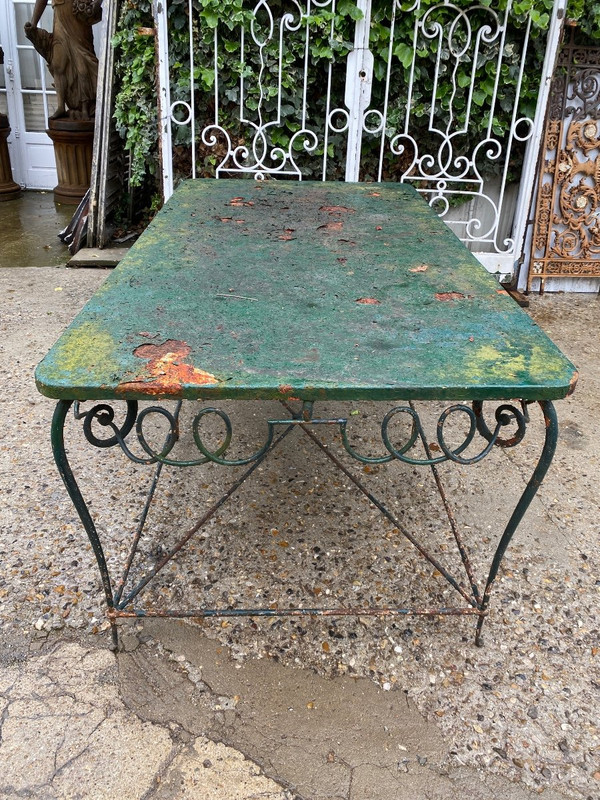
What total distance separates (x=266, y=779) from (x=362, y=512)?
→ 39.3 inches

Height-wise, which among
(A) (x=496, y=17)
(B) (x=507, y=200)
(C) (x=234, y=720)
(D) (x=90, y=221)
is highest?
(A) (x=496, y=17)

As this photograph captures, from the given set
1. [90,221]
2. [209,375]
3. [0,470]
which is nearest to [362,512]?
[209,375]

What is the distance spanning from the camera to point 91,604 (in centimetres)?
191

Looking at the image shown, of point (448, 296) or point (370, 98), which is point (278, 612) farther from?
point (370, 98)

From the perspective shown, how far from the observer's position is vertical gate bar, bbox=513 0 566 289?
3.62 metres

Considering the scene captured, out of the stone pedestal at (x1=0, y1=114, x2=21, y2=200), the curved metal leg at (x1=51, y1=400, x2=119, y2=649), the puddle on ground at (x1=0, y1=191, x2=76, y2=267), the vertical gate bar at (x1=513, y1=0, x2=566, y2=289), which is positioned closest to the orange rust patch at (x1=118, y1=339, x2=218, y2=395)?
the curved metal leg at (x1=51, y1=400, x2=119, y2=649)

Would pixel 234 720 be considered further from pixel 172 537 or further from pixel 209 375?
pixel 209 375

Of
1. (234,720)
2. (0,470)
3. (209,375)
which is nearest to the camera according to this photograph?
(209,375)

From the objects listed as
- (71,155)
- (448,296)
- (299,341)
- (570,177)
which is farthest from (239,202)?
(71,155)

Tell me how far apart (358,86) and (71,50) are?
10.1ft

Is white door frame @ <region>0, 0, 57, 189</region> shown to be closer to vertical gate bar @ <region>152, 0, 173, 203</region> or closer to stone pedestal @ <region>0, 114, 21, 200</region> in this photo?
stone pedestal @ <region>0, 114, 21, 200</region>

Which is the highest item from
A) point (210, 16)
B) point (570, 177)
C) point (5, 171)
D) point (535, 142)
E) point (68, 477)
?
point (210, 16)

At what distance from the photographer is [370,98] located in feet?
13.0

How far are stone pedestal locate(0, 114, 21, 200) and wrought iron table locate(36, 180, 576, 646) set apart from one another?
4516 millimetres
